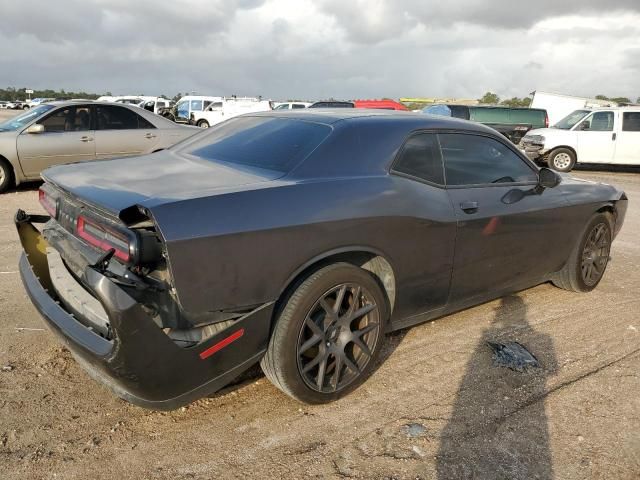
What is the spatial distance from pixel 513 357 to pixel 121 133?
7587mm

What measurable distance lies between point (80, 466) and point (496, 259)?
9.28 ft

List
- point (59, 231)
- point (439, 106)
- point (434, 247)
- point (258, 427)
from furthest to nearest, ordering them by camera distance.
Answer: point (439, 106), point (434, 247), point (59, 231), point (258, 427)

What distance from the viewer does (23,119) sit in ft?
28.0

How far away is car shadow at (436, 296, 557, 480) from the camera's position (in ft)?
8.16

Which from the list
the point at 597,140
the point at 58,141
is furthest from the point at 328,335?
the point at 597,140

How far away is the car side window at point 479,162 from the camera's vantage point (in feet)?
11.6

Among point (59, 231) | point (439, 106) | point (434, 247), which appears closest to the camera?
point (59, 231)

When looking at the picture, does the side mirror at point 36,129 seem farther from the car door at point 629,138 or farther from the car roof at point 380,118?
the car door at point 629,138

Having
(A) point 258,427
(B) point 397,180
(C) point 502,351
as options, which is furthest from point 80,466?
(C) point 502,351

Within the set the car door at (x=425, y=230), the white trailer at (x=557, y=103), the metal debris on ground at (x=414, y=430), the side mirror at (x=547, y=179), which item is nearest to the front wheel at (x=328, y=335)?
the car door at (x=425, y=230)

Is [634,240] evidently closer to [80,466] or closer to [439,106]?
[80,466]

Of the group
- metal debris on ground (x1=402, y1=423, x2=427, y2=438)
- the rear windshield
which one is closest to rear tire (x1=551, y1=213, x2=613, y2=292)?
metal debris on ground (x1=402, y1=423, x2=427, y2=438)

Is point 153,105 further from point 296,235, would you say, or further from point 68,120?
point 296,235

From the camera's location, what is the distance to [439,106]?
66.8ft
